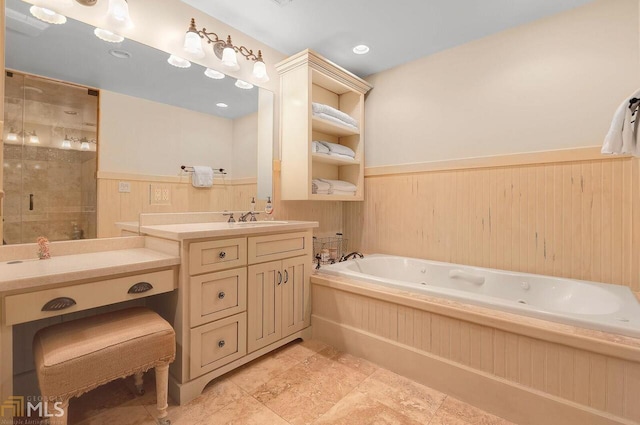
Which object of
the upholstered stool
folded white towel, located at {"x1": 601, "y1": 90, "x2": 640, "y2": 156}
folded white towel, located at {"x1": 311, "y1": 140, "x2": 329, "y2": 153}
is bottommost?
the upholstered stool

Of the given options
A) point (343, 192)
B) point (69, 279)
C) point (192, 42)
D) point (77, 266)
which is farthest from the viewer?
point (343, 192)

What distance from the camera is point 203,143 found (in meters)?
2.03

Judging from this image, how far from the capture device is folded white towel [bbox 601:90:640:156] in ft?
4.83

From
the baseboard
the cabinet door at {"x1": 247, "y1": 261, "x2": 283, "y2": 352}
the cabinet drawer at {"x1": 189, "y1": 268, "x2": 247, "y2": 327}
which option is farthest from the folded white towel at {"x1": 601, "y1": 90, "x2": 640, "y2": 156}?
the cabinet drawer at {"x1": 189, "y1": 268, "x2": 247, "y2": 327}

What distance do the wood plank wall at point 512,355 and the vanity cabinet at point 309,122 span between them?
1.08 metres

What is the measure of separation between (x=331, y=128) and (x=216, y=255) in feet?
5.35

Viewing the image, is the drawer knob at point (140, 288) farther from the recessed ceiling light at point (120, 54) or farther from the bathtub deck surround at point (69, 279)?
the recessed ceiling light at point (120, 54)

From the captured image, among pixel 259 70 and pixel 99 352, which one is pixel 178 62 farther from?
pixel 99 352

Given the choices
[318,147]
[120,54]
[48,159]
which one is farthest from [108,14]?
[318,147]

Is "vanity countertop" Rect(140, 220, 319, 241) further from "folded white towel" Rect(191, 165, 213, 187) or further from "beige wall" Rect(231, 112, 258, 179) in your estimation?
"beige wall" Rect(231, 112, 258, 179)

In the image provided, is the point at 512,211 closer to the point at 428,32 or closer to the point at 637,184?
the point at 637,184

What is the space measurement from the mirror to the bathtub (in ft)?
3.91

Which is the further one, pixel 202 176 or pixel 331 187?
pixel 331 187

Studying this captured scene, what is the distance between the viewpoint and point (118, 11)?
1569 millimetres
